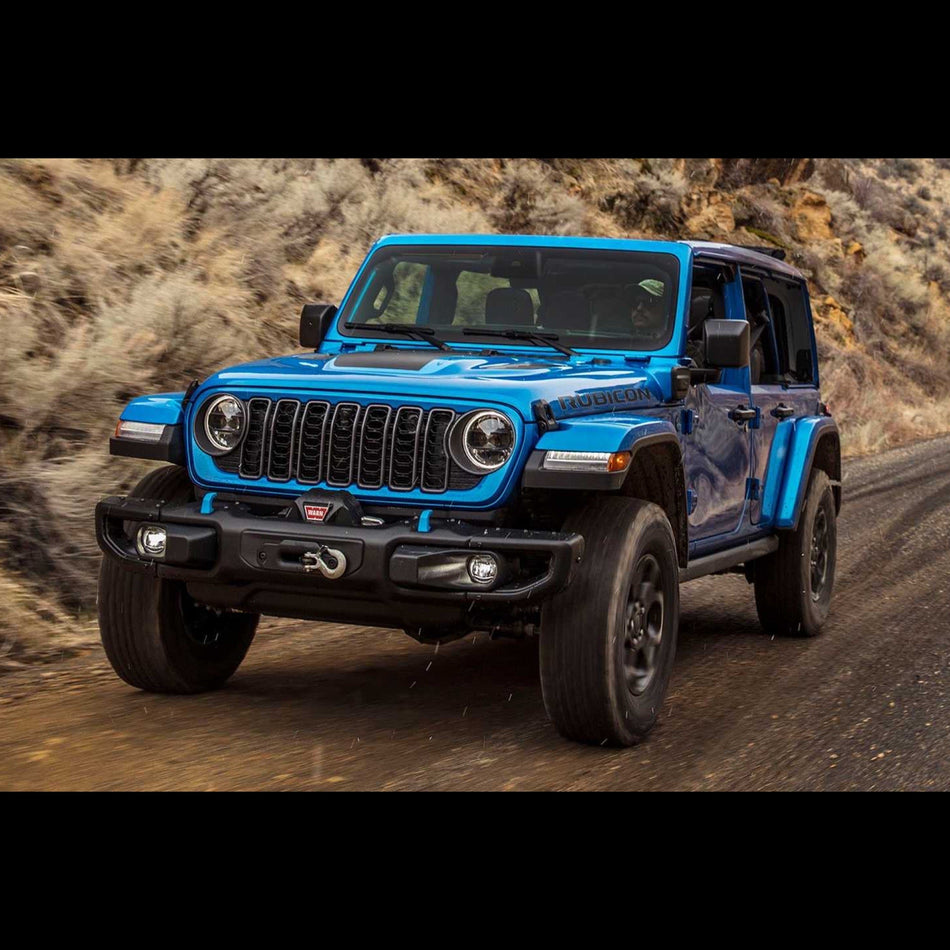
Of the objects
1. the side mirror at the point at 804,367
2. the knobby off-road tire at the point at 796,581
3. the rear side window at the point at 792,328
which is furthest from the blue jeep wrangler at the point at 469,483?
the side mirror at the point at 804,367

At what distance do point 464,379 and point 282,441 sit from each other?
743 millimetres

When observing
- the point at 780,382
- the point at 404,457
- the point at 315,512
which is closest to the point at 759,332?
the point at 780,382

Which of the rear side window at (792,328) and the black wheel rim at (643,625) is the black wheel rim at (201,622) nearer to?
the black wheel rim at (643,625)

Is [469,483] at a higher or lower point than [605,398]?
lower

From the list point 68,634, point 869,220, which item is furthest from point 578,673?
point 869,220

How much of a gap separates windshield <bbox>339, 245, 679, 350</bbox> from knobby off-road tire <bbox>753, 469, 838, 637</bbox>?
2.03 meters

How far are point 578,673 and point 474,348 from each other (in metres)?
1.82

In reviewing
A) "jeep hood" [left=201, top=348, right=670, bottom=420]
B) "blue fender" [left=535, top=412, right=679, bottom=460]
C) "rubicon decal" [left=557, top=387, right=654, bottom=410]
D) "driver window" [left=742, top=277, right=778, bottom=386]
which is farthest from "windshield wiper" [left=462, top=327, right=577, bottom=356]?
"driver window" [left=742, top=277, right=778, bottom=386]

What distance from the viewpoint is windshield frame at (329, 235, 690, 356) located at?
6375 millimetres

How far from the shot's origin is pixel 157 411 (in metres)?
5.62

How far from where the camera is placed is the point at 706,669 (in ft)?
23.1

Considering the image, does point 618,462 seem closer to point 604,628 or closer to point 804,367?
point 604,628

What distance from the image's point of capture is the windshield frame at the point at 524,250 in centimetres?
638

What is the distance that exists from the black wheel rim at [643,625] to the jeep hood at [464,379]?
688 millimetres
